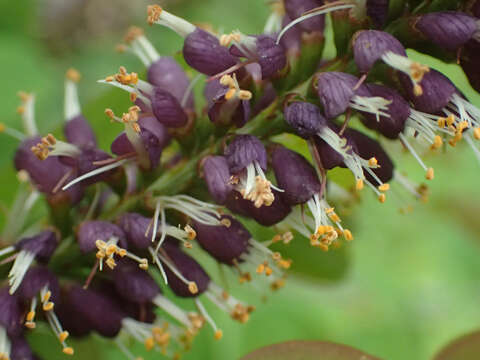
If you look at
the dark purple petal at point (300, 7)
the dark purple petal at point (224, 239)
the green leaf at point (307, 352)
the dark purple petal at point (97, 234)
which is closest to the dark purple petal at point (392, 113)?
the dark purple petal at point (300, 7)

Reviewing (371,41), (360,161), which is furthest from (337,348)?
(371,41)

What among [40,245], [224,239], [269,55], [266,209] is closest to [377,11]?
[269,55]

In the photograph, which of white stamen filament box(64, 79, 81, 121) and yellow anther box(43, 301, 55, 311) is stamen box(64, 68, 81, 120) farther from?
yellow anther box(43, 301, 55, 311)

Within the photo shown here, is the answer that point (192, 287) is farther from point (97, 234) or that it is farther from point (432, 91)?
point (432, 91)

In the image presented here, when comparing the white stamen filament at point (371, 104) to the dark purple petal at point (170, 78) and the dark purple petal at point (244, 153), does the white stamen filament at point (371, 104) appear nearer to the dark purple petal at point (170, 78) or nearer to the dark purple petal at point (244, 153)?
the dark purple petal at point (244, 153)

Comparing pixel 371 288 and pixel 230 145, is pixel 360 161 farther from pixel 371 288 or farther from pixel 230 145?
pixel 371 288
